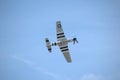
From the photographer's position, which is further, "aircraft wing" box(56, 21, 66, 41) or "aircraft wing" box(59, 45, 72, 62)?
"aircraft wing" box(59, 45, 72, 62)

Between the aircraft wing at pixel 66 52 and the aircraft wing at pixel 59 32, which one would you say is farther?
the aircraft wing at pixel 66 52

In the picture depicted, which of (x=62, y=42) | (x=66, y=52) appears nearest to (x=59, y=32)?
(x=62, y=42)

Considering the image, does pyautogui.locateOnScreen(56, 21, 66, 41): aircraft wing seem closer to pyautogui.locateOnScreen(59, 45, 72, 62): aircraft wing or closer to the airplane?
the airplane

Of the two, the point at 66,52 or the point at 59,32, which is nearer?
the point at 59,32

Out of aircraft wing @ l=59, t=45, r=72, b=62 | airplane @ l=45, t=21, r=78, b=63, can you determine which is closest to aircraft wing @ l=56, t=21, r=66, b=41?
airplane @ l=45, t=21, r=78, b=63

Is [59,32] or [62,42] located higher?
[59,32]

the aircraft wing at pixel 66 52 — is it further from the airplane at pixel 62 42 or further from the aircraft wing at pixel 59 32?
the aircraft wing at pixel 59 32

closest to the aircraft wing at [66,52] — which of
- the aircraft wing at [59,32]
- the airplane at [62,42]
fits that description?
the airplane at [62,42]

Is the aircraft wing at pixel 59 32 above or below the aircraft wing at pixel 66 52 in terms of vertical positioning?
above

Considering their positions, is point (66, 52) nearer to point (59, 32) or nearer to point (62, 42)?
point (62, 42)

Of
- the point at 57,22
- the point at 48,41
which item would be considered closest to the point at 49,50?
the point at 48,41

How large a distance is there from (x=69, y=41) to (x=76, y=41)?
2056mm

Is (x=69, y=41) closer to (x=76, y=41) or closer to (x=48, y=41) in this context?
(x=76, y=41)

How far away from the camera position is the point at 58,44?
75688 mm
